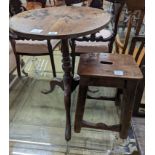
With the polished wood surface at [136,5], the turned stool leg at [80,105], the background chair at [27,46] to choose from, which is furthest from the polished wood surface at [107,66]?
the background chair at [27,46]

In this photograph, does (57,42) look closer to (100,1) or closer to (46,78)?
(46,78)

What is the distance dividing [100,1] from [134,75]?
140 cm

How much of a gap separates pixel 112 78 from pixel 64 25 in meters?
0.48

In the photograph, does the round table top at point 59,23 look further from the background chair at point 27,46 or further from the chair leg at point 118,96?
the chair leg at point 118,96

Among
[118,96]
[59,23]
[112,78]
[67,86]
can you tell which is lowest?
[118,96]

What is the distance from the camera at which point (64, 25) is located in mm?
1389

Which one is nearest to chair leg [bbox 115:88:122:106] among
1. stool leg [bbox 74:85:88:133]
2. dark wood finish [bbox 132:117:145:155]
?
stool leg [bbox 74:85:88:133]

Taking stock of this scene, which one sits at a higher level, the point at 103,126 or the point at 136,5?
the point at 136,5

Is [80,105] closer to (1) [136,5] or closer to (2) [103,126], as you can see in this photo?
(2) [103,126]

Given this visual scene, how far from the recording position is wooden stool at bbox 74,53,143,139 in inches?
→ 53.9

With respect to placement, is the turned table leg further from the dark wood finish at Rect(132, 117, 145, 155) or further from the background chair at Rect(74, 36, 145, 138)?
the dark wood finish at Rect(132, 117, 145, 155)

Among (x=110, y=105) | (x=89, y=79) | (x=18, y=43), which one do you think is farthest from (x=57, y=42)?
(x=89, y=79)

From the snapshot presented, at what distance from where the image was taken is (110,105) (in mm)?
2105

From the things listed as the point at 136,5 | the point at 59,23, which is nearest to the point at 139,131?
the point at 59,23
